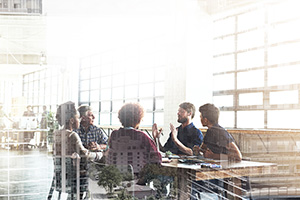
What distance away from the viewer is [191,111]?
2.20m

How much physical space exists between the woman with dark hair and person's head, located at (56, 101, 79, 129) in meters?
0.25

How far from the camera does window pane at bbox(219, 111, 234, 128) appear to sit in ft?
7.26

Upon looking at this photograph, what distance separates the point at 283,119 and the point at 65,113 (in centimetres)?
135

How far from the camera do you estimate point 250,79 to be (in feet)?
7.57

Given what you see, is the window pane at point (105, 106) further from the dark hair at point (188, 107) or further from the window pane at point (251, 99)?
the window pane at point (251, 99)

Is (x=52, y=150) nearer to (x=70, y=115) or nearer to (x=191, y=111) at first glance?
(x=70, y=115)

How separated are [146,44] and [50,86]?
2.16ft

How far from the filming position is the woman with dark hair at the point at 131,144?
2178 mm

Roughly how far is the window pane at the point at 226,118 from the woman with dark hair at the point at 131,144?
17.5 inches

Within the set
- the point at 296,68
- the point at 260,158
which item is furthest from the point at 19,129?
the point at 296,68

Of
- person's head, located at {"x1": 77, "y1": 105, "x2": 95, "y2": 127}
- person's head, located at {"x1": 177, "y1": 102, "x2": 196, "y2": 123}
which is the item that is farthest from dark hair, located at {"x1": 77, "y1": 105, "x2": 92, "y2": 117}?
person's head, located at {"x1": 177, "y1": 102, "x2": 196, "y2": 123}

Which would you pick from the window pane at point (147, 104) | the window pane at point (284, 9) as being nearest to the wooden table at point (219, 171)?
the window pane at point (147, 104)

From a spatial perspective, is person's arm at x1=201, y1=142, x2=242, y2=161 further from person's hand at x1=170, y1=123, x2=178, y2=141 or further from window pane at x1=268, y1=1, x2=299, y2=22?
window pane at x1=268, y1=1, x2=299, y2=22

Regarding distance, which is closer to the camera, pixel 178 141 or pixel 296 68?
pixel 178 141
